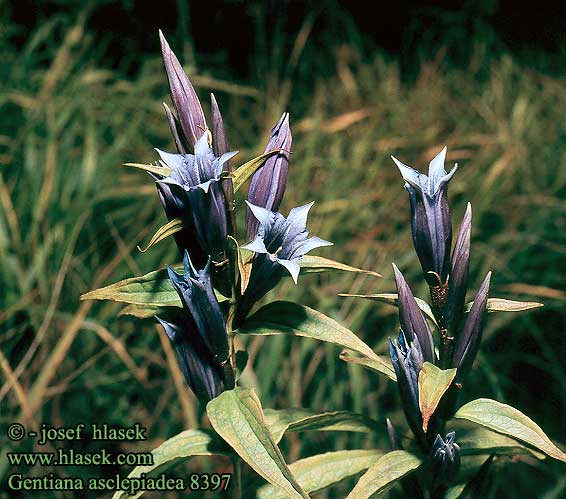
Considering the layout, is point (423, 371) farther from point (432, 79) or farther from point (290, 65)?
point (432, 79)

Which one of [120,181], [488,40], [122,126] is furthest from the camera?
[488,40]

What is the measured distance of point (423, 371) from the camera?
83 centimetres

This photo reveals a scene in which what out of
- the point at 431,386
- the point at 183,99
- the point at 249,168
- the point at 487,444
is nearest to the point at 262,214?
the point at 249,168

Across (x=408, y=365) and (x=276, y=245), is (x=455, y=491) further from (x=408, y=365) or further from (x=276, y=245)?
(x=276, y=245)

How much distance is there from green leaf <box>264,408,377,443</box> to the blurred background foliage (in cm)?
69

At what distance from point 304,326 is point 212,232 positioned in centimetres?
16

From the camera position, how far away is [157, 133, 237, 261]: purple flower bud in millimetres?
818

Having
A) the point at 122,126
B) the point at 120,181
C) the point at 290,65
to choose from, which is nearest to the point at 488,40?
the point at 290,65

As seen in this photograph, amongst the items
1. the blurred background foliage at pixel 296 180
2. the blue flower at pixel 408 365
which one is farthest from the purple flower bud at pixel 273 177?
the blurred background foliage at pixel 296 180

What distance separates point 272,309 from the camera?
91 cm

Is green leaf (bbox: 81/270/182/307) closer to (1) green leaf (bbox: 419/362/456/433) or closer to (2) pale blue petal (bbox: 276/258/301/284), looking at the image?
(2) pale blue petal (bbox: 276/258/301/284)

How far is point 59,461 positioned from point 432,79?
2980 mm

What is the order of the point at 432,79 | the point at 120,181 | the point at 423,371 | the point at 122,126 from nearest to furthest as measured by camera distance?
the point at 423,371 < the point at 120,181 < the point at 122,126 < the point at 432,79

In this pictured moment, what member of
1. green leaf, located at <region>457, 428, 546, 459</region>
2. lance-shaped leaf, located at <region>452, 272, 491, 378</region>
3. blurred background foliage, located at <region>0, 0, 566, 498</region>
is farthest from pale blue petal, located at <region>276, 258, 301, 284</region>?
blurred background foliage, located at <region>0, 0, 566, 498</region>
